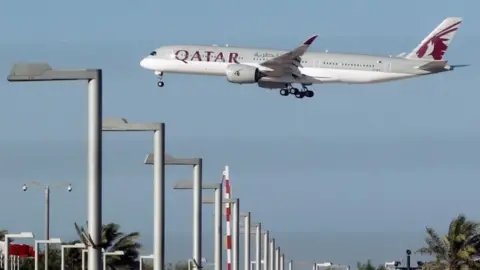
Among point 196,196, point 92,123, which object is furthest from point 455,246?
point 92,123

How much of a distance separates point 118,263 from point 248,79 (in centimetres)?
1586

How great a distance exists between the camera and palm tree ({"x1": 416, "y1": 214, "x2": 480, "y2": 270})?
11075 cm

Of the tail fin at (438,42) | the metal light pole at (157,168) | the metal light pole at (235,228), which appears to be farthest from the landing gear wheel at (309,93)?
the metal light pole at (157,168)

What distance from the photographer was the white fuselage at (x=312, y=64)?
124 metres

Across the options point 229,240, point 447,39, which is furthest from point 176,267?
point 229,240

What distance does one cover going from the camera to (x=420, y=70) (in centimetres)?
12362

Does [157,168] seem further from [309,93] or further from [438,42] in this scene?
[438,42]

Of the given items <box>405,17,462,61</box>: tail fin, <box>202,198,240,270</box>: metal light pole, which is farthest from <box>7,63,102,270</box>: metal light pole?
<box>405,17,462,61</box>: tail fin

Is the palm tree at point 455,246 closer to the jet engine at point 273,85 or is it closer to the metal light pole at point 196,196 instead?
Result: the jet engine at point 273,85

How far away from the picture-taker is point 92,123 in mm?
33969

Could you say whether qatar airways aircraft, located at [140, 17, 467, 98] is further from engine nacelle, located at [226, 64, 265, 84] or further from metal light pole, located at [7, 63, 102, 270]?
metal light pole, located at [7, 63, 102, 270]

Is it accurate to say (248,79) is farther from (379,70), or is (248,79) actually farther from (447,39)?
(447,39)

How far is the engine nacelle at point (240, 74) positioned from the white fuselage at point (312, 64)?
359cm

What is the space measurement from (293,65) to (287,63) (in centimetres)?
128
